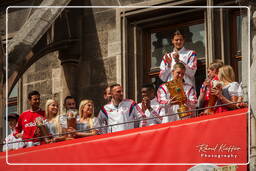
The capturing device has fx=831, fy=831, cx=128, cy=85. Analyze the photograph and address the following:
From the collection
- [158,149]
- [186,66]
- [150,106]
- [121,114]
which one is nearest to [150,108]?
[150,106]

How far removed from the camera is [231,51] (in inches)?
653

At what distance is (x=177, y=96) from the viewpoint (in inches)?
540

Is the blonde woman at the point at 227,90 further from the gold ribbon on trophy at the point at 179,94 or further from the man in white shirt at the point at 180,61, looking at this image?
the man in white shirt at the point at 180,61

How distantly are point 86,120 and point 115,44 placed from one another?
3.80 m

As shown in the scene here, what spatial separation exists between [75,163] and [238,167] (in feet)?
10.4

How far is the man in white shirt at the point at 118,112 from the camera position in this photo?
14.5 metres

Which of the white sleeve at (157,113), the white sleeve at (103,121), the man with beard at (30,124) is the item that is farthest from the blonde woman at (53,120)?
the white sleeve at (157,113)

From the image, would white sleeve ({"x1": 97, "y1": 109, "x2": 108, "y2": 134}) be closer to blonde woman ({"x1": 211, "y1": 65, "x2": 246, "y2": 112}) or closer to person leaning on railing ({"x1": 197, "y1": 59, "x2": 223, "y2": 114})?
person leaning on railing ({"x1": 197, "y1": 59, "x2": 223, "y2": 114})

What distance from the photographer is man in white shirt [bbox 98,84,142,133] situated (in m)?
14.5

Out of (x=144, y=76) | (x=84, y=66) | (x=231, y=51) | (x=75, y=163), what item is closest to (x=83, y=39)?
(x=84, y=66)

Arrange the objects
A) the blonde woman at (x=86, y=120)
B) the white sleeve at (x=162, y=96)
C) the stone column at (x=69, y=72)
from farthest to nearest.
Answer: the stone column at (x=69, y=72)
the blonde woman at (x=86, y=120)
the white sleeve at (x=162, y=96)

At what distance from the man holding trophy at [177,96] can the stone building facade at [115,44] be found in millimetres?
2454

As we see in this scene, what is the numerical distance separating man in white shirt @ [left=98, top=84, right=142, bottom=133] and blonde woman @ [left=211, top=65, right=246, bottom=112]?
1851 mm

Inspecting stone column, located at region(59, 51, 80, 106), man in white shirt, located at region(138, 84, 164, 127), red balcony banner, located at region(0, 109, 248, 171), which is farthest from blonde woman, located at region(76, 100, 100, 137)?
stone column, located at region(59, 51, 80, 106)
